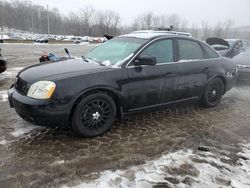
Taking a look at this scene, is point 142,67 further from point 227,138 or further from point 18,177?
point 18,177

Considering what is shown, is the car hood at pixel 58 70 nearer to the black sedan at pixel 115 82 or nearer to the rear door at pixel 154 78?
the black sedan at pixel 115 82

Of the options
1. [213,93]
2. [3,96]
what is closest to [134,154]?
[213,93]

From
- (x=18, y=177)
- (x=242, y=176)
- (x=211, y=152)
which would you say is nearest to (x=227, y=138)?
(x=211, y=152)

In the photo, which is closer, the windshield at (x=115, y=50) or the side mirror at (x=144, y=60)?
the side mirror at (x=144, y=60)

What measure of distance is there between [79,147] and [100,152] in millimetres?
340

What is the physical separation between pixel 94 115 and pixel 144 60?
121cm

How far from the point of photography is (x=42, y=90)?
3598 millimetres

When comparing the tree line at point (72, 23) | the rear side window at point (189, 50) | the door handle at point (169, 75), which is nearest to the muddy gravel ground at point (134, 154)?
the door handle at point (169, 75)

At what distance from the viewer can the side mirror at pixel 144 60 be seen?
421cm

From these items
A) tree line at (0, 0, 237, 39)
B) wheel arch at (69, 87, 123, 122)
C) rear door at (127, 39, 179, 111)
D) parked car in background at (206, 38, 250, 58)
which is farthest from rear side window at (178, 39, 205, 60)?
tree line at (0, 0, 237, 39)

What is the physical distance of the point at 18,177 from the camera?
9.72 ft

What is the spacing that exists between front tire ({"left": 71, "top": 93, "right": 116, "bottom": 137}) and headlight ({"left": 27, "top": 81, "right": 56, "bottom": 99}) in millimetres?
455

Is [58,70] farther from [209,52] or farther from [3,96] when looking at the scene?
[209,52]

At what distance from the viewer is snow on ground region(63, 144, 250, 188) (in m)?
2.92
